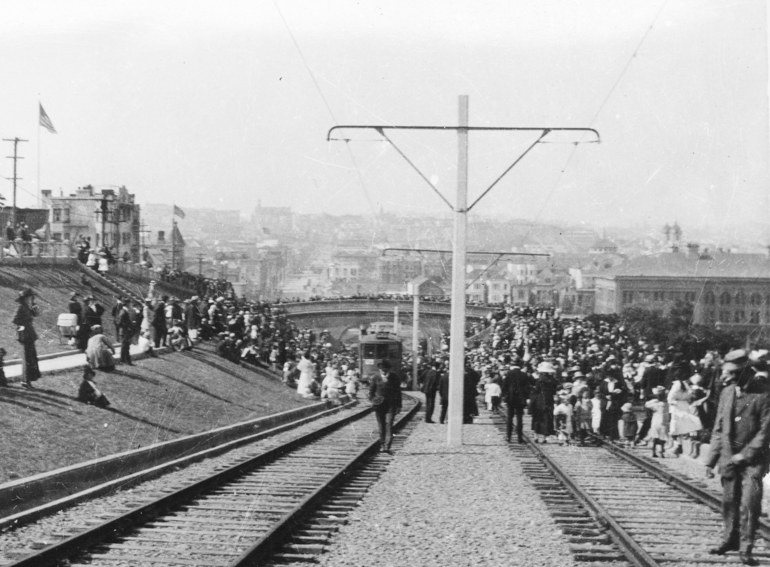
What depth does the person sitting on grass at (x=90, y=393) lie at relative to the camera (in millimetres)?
16781

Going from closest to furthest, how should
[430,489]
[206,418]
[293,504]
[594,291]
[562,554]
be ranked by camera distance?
[562,554]
[293,504]
[430,489]
[206,418]
[594,291]

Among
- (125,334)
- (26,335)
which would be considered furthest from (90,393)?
(125,334)

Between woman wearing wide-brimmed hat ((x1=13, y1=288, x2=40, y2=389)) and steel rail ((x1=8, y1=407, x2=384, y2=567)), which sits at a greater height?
woman wearing wide-brimmed hat ((x1=13, y1=288, x2=40, y2=389))

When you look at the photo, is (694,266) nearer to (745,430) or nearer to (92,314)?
(92,314)

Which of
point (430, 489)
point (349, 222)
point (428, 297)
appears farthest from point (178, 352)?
point (428, 297)

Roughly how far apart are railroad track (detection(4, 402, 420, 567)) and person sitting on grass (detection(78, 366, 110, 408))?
364 cm

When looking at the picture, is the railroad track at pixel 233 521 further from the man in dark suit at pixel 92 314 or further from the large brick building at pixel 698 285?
the large brick building at pixel 698 285


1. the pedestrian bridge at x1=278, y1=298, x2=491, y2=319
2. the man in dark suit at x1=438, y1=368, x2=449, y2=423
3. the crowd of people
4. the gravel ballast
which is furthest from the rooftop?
the gravel ballast

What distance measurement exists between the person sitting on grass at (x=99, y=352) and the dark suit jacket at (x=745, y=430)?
547 inches

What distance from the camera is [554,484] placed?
42.9 feet

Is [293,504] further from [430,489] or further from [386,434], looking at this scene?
[386,434]

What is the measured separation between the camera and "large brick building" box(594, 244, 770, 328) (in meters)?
40.2

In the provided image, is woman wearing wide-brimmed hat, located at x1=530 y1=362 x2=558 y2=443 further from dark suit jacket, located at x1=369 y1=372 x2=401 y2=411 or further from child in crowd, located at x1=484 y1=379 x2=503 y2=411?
child in crowd, located at x1=484 y1=379 x2=503 y2=411

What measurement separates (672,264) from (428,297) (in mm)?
17428
